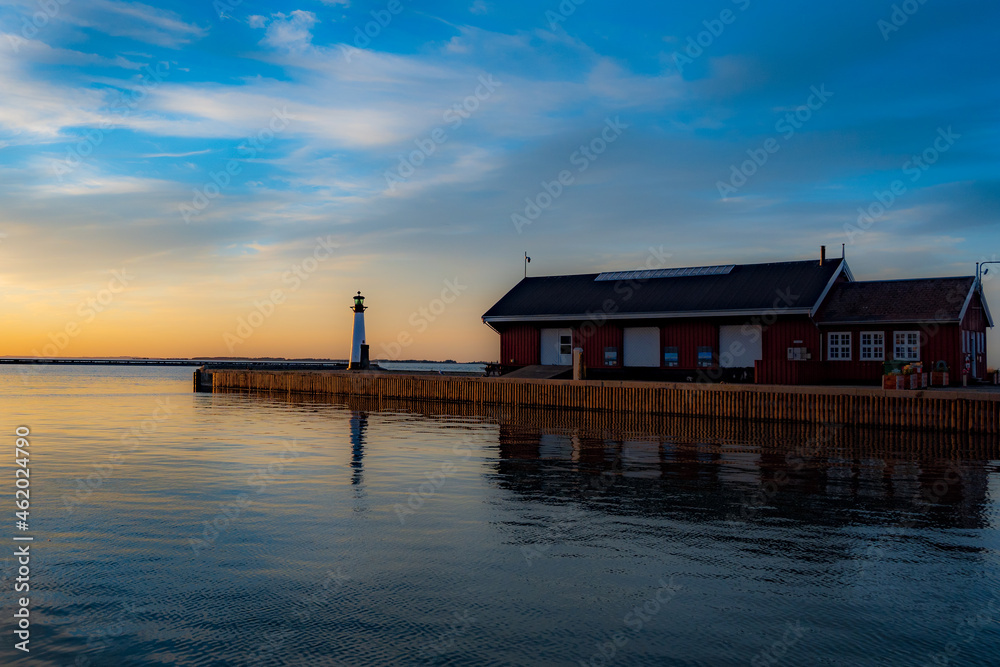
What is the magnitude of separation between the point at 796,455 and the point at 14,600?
17.9 m

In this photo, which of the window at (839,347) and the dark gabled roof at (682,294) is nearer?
the window at (839,347)

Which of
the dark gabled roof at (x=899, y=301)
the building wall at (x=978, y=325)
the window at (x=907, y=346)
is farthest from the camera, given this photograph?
the building wall at (x=978, y=325)

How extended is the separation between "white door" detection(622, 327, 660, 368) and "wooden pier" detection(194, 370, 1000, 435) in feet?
15.9

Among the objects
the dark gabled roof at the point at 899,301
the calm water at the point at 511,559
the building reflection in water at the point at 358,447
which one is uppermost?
the dark gabled roof at the point at 899,301

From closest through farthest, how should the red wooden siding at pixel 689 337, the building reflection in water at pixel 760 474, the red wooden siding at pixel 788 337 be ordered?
the building reflection in water at pixel 760 474
the red wooden siding at pixel 788 337
the red wooden siding at pixel 689 337

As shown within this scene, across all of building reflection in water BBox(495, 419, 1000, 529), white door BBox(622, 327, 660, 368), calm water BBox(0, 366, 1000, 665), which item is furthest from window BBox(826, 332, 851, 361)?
calm water BBox(0, 366, 1000, 665)

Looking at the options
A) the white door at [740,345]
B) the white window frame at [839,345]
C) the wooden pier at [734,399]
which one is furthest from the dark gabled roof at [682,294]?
the wooden pier at [734,399]

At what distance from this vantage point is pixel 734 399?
30.9 meters

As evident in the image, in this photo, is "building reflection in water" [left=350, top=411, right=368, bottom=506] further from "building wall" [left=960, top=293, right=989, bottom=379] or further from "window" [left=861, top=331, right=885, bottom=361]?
"building wall" [left=960, top=293, right=989, bottom=379]

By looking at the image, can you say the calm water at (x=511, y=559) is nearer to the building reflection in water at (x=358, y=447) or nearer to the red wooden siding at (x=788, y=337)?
the building reflection in water at (x=358, y=447)

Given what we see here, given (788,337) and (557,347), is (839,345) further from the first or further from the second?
(557,347)

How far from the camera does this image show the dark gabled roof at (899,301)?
32.6 meters

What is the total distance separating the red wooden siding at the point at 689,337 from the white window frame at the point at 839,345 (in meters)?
5.04

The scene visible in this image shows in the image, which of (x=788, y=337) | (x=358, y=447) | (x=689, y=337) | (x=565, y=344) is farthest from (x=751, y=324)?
(x=358, y=447)
